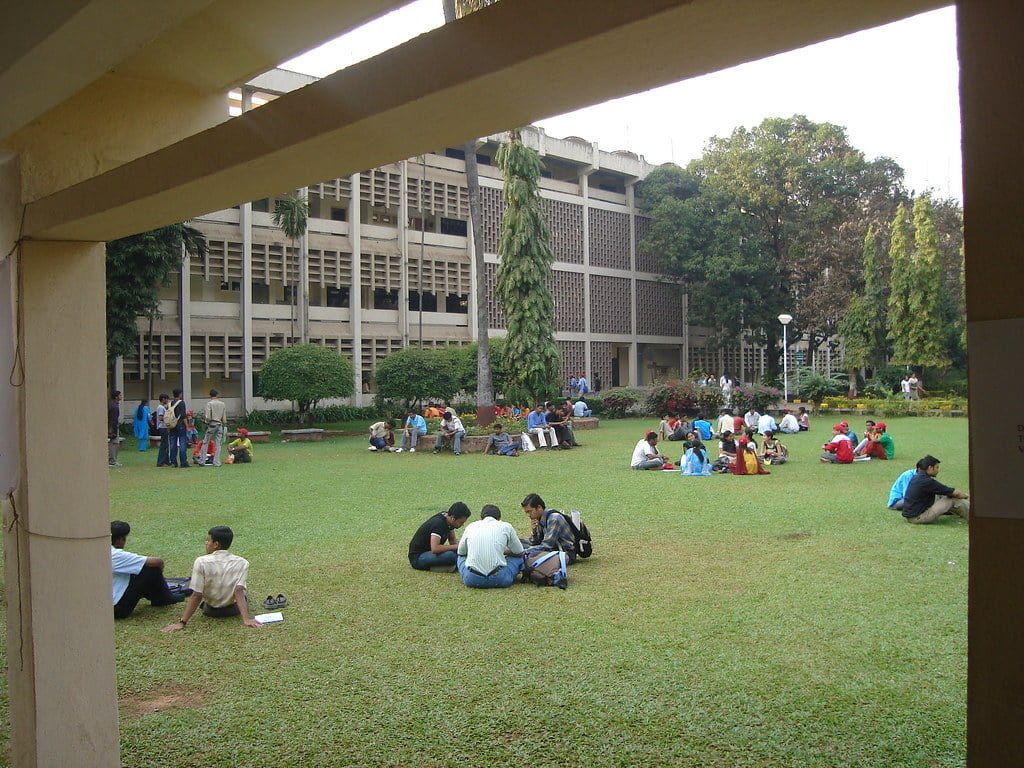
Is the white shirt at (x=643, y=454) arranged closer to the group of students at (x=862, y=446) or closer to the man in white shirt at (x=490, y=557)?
the group of students at (x=862, y=446)

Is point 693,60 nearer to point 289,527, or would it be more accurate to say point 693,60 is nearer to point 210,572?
point 210,572

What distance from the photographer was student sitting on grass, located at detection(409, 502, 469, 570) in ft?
25.8

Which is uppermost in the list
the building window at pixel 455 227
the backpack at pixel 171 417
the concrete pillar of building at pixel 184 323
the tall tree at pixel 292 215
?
the building window at pixel 455 227

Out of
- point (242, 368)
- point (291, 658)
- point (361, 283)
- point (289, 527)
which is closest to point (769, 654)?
point (291, 658)

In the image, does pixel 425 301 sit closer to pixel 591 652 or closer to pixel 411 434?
pixel 411 434

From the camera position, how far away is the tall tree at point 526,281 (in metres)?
25.7

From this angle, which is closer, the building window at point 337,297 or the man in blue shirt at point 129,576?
the man in blue shirt at point 129,576

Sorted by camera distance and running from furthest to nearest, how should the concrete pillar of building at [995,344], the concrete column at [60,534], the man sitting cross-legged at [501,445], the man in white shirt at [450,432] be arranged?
1. the man in white shirt at [450,432]
2. the man sitting cross-legged at [501,445]
3. the concrete column at [60,534]
4. the concrete pillar of building at [995,344]

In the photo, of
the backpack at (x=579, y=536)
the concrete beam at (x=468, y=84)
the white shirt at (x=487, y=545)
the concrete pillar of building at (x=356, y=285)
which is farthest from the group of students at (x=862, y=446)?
the concrete pillar of building at (x=356, y=285)

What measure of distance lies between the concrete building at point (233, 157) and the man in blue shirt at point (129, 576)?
260 cm

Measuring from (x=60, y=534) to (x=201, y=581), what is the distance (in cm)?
264

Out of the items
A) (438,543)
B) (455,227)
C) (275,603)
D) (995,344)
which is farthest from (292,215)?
(995,344)

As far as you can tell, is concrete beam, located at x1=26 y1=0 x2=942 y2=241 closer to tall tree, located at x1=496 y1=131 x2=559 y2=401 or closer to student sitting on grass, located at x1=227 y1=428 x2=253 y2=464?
student sitting on grass, located at x1=227 y1=428 x2=253 y2=464

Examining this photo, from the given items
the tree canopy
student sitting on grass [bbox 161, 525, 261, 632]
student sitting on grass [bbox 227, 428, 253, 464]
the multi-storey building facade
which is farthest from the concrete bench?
student sitting on grass [bbox 161, 525, 261, 632]
